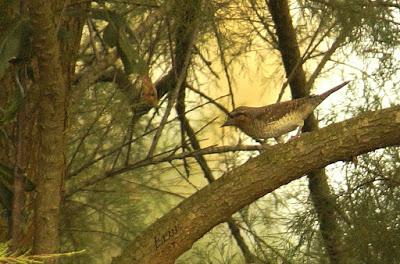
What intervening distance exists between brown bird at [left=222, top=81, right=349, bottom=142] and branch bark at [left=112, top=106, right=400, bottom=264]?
26 centimetres

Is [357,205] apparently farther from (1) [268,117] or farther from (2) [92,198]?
(2) [92,198]

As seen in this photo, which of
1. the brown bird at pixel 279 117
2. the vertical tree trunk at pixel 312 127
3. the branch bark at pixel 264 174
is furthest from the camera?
the vertical tree trunk at pixel 312 127

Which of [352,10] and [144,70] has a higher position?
[352,10]

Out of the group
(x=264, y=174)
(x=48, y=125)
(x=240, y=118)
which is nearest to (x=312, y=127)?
(x=240, y=118)

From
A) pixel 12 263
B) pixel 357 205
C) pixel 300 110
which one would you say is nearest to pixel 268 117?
pixel 300 110

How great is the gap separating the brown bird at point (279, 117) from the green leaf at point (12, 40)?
1.62ft

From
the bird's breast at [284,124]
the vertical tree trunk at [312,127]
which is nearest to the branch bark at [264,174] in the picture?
the bird's breast at [284,124]

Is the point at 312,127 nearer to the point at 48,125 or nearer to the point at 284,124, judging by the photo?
the point at 284,124

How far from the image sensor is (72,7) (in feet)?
3.45

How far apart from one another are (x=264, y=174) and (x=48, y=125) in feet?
0.95

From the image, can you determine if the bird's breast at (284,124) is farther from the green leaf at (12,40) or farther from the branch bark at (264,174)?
the green leaf at (12,40)

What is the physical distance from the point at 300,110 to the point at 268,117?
2.2 inches

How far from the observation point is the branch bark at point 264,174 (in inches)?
38.5

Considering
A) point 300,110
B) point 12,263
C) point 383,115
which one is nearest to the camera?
point 12,263
